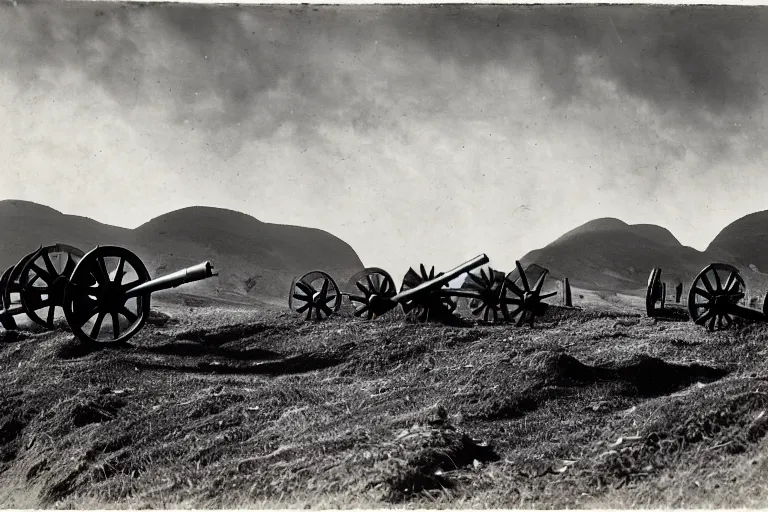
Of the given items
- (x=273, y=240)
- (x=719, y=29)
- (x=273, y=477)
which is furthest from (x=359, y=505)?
(x=273, y=240)

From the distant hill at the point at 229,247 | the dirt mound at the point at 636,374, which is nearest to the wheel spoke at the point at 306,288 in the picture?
the distant hill at the point at 229,247

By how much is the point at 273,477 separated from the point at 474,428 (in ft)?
7.65

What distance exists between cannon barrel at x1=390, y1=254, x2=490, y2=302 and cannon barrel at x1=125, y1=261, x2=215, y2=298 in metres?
6.30

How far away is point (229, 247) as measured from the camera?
38062 mm

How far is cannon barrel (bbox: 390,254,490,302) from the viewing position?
571 inches

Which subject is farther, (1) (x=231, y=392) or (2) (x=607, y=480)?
(1) (x=231, y=392)

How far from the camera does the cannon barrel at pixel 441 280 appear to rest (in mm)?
14500

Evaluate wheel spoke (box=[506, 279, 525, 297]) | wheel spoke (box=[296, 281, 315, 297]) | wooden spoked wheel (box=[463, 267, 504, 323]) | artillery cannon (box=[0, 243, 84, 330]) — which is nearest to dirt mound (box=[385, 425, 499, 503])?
artillery cannon (box=[0, 243, 84, 330])

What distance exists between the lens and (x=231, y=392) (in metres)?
8.95

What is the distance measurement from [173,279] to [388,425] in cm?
465

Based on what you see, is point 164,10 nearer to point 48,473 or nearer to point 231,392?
point 231,392

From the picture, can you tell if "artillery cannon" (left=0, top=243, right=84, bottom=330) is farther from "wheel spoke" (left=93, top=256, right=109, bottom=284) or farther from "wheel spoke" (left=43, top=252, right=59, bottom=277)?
"wheel spoke" (left=93, top=256, right=109, bottom=284)

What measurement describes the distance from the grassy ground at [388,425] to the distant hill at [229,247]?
9.74 meters

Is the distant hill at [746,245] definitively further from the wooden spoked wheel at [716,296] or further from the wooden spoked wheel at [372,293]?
the wooden spoked wheel at [372,293]
